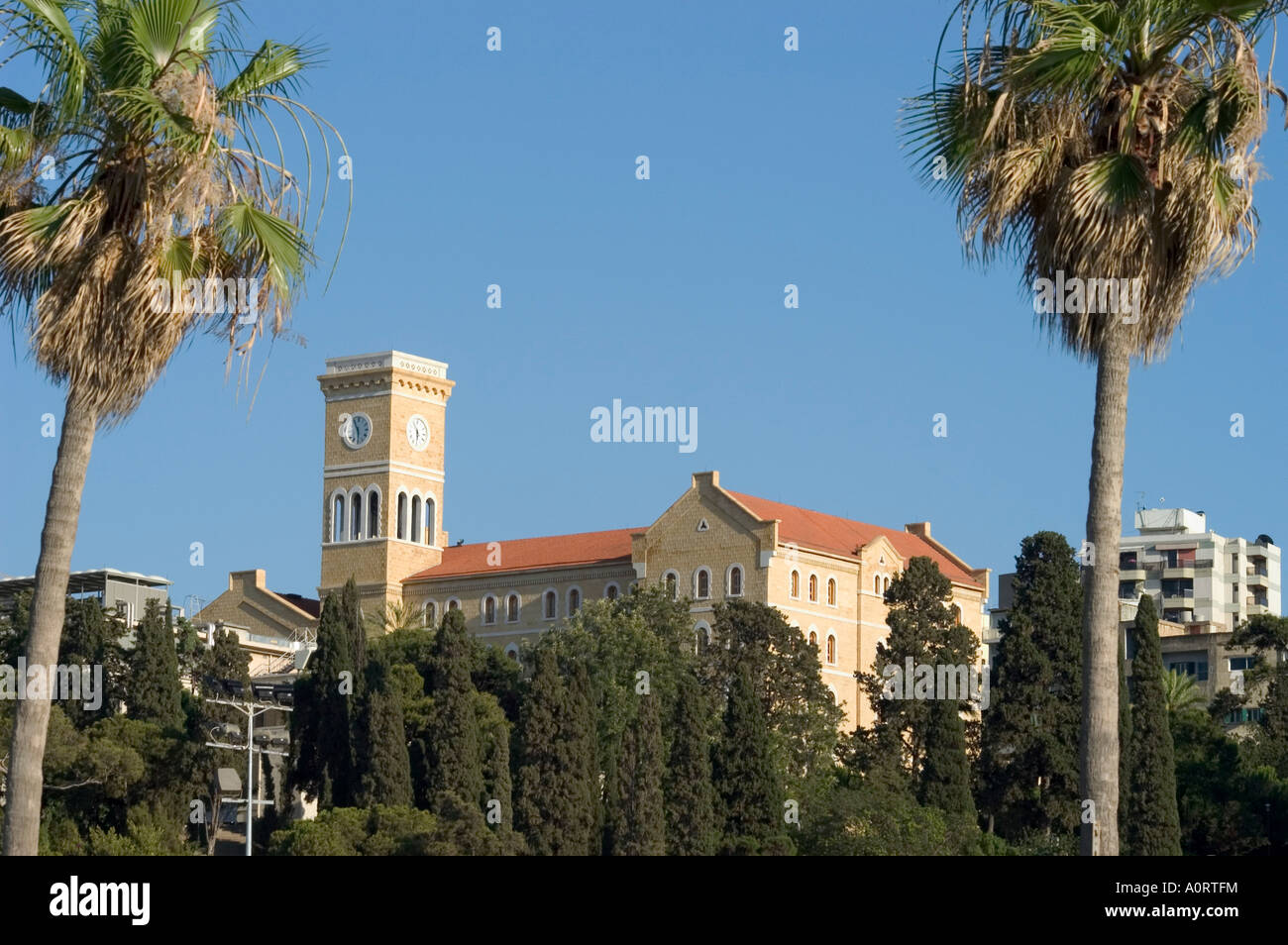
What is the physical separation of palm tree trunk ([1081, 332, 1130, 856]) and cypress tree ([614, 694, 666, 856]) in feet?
152

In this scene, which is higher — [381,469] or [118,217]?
[381,469]

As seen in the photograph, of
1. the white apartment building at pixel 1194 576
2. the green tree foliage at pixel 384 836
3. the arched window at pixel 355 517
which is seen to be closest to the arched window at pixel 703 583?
the arched window at pixel 355 517

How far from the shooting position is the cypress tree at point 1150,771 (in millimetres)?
64812

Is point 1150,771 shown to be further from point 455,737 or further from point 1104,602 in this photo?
point 1104,602

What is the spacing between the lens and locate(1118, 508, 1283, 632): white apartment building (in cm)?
14962

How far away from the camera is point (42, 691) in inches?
690

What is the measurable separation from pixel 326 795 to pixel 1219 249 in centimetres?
5477

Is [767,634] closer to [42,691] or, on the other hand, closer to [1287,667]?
[1287,667]

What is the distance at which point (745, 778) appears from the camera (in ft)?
221

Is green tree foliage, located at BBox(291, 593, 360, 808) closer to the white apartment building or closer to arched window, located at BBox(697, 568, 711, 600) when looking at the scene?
arched window, located at BBox(697, 568, 711, 600)

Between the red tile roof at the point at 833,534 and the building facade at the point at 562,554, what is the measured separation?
0.38 ft

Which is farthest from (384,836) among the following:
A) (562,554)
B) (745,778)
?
(562,554)

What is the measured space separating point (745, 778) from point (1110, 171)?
50.3 meters
